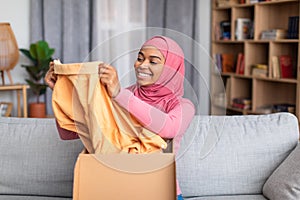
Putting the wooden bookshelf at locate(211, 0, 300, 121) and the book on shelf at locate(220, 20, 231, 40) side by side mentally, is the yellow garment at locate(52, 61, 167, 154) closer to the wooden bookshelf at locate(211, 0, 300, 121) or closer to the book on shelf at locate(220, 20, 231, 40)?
the wooden bookshelf at locate(211, 0, 300, 121)

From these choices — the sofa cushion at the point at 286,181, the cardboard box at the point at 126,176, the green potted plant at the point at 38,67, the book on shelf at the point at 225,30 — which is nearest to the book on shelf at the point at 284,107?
the book on shelf at the point at 225,30

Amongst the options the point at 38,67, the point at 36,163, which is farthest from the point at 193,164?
the point at 38,67

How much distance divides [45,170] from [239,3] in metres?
3.25

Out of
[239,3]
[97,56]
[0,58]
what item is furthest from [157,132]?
[239,3]

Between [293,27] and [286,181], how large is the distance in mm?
2496

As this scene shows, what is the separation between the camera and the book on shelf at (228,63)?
495 centimetres

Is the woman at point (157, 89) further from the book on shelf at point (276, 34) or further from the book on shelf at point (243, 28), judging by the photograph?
the book on shelf at point (243, 28)

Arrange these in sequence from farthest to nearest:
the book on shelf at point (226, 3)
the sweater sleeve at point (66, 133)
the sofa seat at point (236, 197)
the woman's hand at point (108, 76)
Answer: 1. the book on shelf at point (226, 3)
2. the sofa seat at point (236, 197)
3. the sweater sleeve at point (66, 133)
4. the woman's hand at point (108, 76)

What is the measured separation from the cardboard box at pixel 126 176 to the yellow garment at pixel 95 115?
44mm

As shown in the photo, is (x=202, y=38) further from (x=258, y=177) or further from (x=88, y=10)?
(x=258, y=177)

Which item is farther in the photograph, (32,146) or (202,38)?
(202,38)

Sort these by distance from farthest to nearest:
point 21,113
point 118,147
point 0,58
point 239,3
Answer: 1. point 239,3
2. point 21,113
3. point 0,58
4. point 118,147

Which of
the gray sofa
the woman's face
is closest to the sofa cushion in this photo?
the gray sofa

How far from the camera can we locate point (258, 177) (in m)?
2.04
